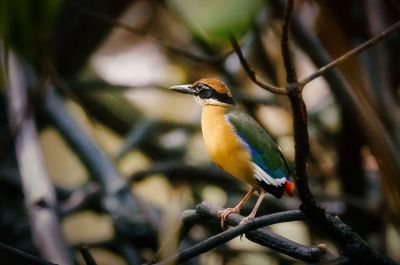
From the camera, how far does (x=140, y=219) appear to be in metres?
1.44

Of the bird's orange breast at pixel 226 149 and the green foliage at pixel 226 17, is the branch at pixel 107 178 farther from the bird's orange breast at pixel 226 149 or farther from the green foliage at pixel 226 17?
the green foliage at pixel 226 17

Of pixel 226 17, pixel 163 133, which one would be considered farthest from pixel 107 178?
pixel 226 17

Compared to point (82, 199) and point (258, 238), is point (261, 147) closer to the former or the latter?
point (258, 238)

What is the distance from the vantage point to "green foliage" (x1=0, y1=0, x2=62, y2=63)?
1.65ft

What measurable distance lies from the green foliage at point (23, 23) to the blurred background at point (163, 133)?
6.4 inches

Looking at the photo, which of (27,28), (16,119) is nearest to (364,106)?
(27,28)

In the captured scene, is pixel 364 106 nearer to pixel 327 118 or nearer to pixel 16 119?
pixel 16 119

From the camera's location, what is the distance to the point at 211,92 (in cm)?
76

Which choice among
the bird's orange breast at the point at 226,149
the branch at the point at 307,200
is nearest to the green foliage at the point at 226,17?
the branch at the point at 307,200

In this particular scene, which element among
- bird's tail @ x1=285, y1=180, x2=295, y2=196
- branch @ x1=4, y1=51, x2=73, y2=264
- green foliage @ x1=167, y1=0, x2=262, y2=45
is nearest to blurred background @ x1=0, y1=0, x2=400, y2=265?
branch @ x1=4, y1=51, x2=73, y2=264

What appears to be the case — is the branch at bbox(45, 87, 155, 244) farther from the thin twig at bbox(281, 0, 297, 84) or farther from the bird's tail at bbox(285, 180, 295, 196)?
the thin twig at bbox(281, 0, 297, 84)

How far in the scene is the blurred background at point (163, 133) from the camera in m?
1.30

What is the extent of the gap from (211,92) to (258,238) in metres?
0.16

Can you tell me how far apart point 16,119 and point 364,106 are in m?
0.72
